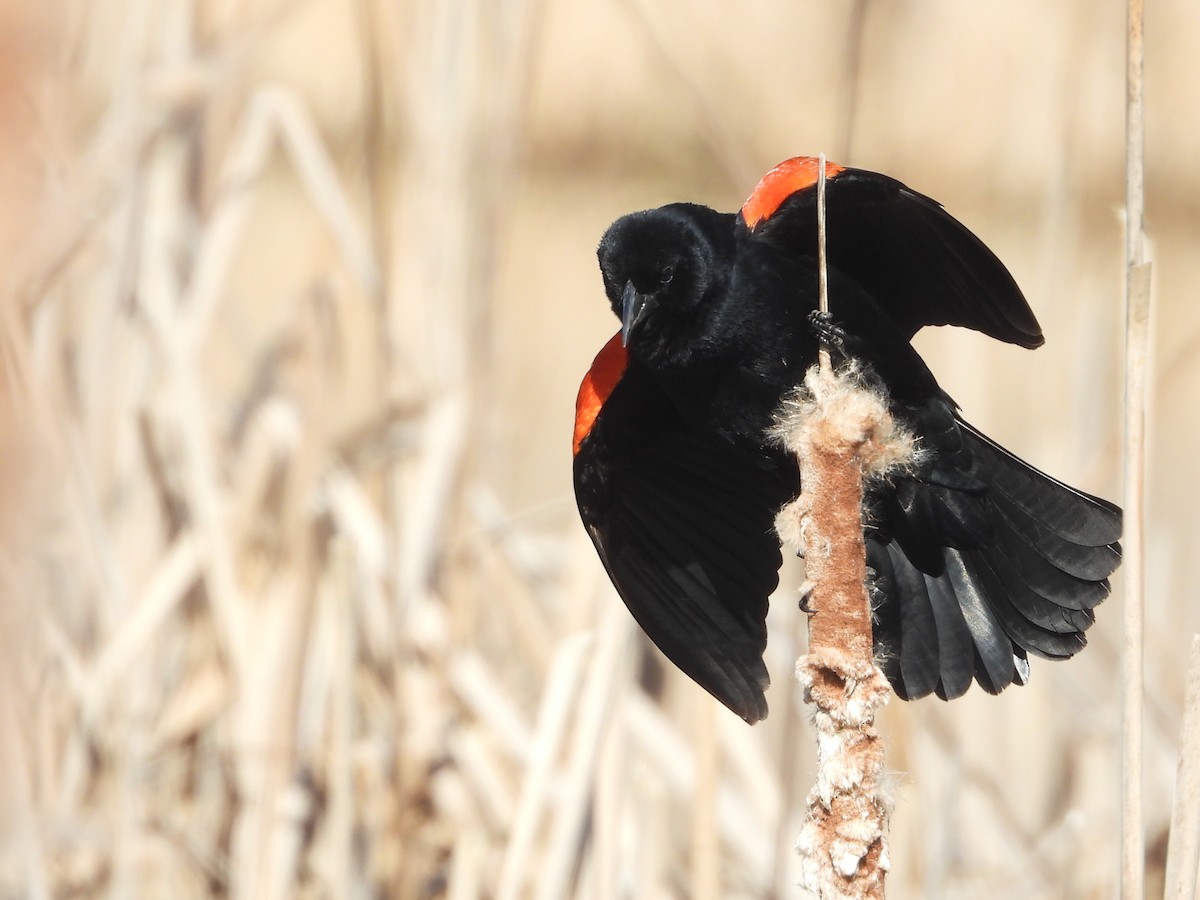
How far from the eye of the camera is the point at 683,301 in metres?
1.49

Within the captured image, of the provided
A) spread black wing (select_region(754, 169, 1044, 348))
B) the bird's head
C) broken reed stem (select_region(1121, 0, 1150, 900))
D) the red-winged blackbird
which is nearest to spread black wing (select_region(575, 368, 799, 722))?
the red-winged blackbird

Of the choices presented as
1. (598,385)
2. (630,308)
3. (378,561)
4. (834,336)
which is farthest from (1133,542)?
(378,561)

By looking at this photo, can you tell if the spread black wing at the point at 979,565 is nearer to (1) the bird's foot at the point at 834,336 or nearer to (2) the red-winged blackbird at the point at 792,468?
(2) the red-winged blackbird at the point at 792,468

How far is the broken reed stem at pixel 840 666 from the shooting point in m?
0.75

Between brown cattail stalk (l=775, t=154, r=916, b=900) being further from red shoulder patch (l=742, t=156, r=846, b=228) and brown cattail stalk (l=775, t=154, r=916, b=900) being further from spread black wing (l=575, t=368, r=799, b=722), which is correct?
red shoulder patch (l=742, t=156, r=846, b=228)

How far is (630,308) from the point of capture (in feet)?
4.75

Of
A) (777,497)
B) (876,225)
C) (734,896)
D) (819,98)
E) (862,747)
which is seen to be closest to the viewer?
(862,747)

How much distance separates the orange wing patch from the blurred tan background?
190 millimetres

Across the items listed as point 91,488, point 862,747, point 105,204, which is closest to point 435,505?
point 91,488

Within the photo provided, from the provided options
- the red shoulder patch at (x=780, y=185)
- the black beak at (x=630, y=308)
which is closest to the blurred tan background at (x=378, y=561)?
the red shoulder patch at (x=780, y=185)

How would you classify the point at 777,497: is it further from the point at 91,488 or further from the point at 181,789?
the point at 181,789

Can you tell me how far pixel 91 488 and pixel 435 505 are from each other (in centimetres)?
47

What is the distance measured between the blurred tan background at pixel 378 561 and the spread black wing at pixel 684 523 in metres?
0.07

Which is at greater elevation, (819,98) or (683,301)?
(819,98)
